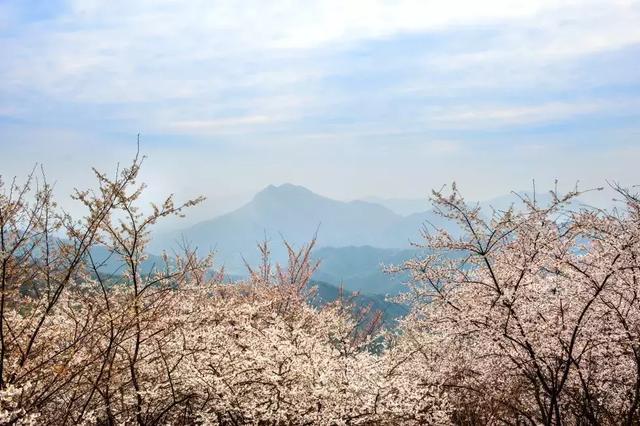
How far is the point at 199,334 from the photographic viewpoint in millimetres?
10672

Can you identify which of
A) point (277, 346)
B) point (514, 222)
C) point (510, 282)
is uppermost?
point (514, 222)

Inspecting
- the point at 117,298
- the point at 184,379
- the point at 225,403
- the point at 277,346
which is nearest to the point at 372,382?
the point at 277,346

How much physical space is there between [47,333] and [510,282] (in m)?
8.49

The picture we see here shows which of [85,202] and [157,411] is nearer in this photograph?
[85,202]

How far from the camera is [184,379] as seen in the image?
9.55 metres

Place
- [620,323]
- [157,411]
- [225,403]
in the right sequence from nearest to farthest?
[225,403]
[620,323]
[157,411]

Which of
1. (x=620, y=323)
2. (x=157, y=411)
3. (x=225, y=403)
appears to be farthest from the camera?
(x=157, y=411)

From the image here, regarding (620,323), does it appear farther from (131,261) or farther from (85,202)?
(85,202)

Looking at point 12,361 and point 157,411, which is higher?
point 12,361

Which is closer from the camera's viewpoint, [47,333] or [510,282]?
[47,333]

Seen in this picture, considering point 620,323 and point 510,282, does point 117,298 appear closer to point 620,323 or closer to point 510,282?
point 510,282

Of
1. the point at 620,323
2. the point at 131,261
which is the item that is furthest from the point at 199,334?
the point at 620,323

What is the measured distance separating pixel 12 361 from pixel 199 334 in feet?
10.7

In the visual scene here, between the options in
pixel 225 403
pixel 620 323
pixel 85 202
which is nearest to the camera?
pixel 85 202
